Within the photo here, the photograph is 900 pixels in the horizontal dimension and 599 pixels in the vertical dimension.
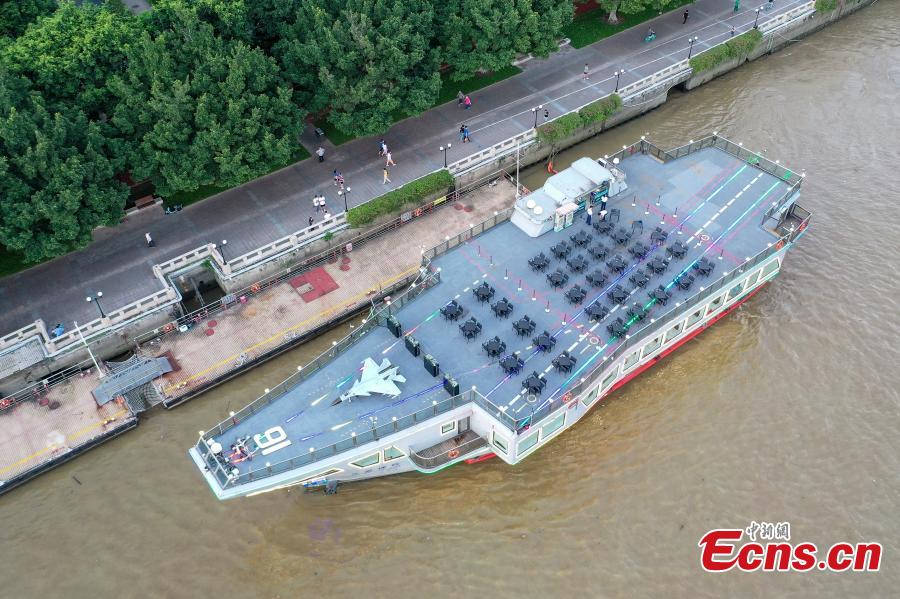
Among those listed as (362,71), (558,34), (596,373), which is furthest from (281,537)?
(558,34)

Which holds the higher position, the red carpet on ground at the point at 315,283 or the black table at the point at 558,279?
the red carpet on ground at the point at 315,283

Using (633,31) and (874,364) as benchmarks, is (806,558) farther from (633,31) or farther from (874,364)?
(633,31)

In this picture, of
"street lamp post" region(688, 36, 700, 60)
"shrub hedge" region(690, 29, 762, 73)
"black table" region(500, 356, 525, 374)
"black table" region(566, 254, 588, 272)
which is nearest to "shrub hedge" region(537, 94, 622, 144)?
"shrub hedge" region(690, 29, 762, 73)

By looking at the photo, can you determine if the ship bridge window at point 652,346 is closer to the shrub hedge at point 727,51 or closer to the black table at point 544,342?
the black table at point 544,342

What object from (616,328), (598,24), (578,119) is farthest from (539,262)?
(598,24)

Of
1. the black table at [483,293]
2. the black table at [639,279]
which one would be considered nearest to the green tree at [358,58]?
the black table at [483,293]

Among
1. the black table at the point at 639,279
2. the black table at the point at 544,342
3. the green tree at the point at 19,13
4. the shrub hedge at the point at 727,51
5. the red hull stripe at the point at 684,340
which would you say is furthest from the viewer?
the shrub hedge at the point at 727,51
